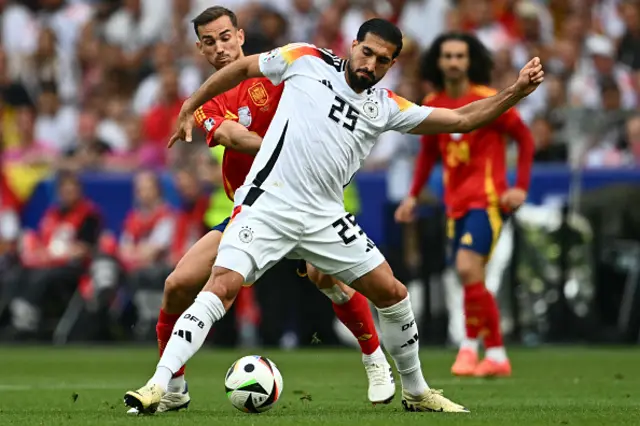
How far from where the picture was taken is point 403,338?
8.02 metres

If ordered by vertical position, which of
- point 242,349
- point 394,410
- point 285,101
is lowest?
point 242,349

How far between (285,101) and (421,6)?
477 inches

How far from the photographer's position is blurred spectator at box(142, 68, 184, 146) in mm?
18641

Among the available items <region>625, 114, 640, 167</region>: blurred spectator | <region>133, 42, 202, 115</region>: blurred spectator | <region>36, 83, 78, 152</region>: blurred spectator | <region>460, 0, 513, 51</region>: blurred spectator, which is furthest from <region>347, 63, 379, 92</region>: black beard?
<region>36, 83, 78, 152</region>: blurred spectator

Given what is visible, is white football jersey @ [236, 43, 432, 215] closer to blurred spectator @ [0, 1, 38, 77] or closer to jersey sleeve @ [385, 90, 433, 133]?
jersey sleeve @ [385, 90, 433, 133]

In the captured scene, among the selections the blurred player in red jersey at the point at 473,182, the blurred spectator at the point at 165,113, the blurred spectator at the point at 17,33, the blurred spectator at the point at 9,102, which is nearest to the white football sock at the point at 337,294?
the blurred player in red jersey at the point at 473,182

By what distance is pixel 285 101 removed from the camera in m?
7.91

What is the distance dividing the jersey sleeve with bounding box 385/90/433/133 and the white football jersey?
0.12 ft

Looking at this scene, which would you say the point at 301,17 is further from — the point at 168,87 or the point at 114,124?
the point at 114,124

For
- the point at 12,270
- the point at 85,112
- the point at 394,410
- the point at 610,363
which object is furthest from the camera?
the point at 85,112

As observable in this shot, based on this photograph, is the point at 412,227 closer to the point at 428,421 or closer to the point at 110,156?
the point at 110,156

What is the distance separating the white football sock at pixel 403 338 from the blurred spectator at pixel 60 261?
31.3 ft

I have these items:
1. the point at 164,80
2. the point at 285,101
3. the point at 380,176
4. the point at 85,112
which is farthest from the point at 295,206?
the point at 85,112

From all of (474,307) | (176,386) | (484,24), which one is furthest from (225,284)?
(484,24)
